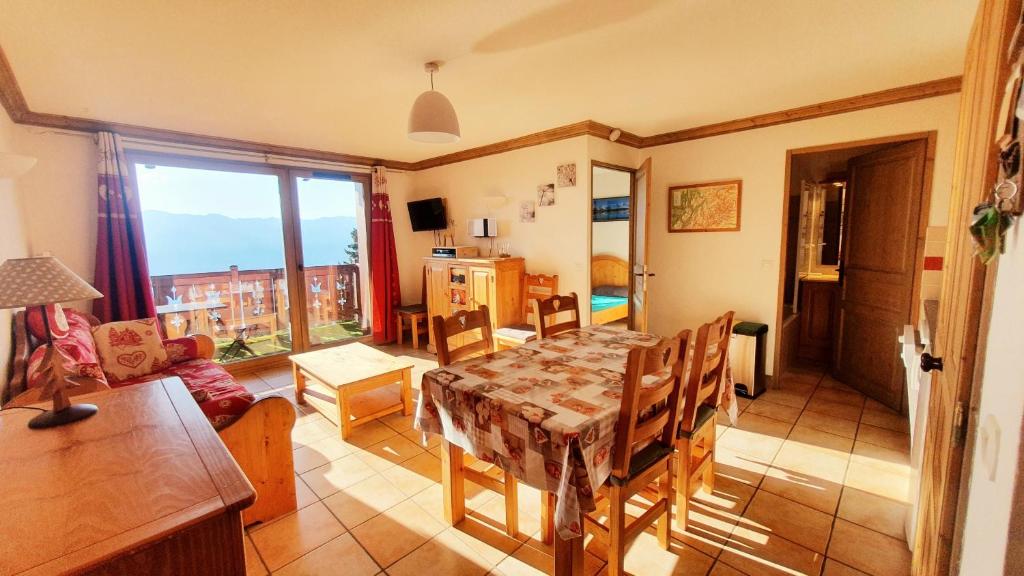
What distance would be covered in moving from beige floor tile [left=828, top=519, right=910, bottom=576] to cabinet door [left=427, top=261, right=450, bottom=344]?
3.67m

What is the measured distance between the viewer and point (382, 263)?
515 cm

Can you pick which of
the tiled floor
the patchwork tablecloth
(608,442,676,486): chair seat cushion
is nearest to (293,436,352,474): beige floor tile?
the tiled floor

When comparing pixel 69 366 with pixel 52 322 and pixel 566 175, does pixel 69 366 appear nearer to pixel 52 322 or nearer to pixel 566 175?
pixel 52 322

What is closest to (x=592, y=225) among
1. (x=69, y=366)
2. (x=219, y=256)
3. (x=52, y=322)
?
(x=69, y=366)

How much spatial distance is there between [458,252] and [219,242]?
2.40m

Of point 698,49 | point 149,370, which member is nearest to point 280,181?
point 149,370

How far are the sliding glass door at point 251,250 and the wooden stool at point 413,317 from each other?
63 centimetres

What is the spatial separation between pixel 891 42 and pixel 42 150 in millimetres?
5721

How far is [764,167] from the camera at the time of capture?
3.52 m

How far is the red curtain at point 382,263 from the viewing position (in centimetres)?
506

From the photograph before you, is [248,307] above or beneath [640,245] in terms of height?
beneath

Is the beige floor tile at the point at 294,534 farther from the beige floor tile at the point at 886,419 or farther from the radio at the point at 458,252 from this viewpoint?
the beige floor tile at the point at 886,419

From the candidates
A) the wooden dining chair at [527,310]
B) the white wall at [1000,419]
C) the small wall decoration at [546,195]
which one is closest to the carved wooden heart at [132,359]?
the wooden dining chair at [527,310]

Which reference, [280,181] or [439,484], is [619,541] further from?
[280,181]
